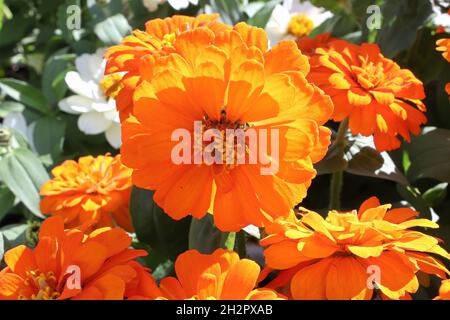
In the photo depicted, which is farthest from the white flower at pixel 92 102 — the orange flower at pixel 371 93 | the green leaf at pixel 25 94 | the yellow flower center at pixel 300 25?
the orange flower at pixel 371 93

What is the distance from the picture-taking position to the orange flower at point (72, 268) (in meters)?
0.57

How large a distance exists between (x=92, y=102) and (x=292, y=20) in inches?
15.2

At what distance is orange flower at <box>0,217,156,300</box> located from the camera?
1.87ft

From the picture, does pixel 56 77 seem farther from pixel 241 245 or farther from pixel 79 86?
pixel 241 245

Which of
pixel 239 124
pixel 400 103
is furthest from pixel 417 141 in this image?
pixel 239 124

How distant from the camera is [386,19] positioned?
105cm

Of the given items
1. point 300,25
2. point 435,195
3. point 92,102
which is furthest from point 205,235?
point 300,25

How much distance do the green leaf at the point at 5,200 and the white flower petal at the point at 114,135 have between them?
7.3 inches

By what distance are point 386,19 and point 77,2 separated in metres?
0.58

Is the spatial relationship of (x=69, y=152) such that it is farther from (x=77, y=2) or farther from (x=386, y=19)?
(x=386, y=19)

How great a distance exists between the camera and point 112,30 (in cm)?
124

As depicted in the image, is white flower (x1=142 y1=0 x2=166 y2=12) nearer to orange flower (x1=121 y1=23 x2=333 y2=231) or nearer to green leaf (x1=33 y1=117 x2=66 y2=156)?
green leaf (x1=33 y1=117 x2=66 y2=156)

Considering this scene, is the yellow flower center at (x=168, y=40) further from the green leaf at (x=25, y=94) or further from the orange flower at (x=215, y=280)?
the green leaf at (x=25, y=94)
